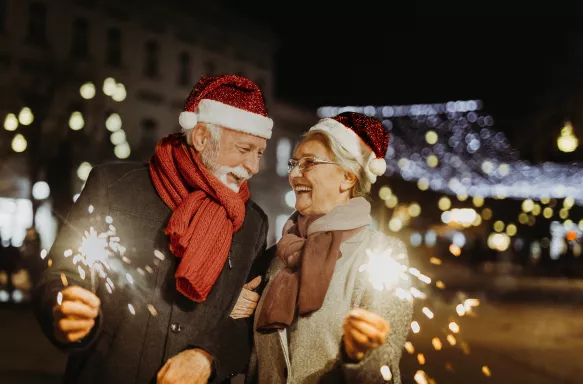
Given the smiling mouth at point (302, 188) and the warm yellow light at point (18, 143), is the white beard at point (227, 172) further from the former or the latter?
the warm yellow light at point (18, 143)

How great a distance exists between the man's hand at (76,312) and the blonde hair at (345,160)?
142 centimetres

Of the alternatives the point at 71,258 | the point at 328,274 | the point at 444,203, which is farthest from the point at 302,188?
the point at 444,203

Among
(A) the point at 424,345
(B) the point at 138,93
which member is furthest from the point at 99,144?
(A) the point at 424,345

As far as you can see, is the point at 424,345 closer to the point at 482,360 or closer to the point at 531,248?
the point at 482,360

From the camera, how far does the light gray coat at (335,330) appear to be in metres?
3.07

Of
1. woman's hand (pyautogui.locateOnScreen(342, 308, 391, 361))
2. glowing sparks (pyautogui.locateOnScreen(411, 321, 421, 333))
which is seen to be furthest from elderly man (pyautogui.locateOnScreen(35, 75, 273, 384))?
glowing sparks (pyautogui.locateOnScreen(411, 321, 421, 333))

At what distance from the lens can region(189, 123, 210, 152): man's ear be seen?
3559mm

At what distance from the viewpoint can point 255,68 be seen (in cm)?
3806

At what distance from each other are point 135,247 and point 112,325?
15.7 inches

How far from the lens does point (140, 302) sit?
3.21 meters

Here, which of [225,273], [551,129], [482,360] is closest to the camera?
[225,273]

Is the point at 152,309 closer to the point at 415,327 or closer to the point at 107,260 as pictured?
the point at 107,260

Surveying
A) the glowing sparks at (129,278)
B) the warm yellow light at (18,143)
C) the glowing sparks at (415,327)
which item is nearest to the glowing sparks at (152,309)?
the glowing sparks at (129,278)

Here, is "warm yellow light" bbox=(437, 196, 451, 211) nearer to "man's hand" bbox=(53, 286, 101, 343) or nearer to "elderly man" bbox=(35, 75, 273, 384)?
"elderly man" bbox=(35, 75, 273, 384)
